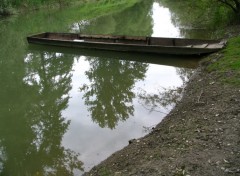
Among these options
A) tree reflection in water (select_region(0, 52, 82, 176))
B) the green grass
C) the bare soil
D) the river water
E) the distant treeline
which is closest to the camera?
the bare soil

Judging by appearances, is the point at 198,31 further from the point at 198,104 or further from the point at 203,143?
the point at 203,143

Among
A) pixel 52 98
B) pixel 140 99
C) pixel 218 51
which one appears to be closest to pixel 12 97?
pixel 52 98

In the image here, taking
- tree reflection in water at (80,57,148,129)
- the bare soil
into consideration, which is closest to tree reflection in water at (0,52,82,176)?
tree reflection in water at (80,57,148,129)

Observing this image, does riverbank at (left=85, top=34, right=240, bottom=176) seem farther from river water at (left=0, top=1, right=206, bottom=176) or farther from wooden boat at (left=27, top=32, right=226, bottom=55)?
wooden boat at (left=27, top=32, right=226, bottom=55)

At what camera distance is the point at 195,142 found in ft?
22.5

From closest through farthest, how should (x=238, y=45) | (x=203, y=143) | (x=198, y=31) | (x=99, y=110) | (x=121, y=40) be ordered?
(x=203, y=143) → (x=99, y=110) → (x=238, y=45) → (x=121, y=40) → (x=198, y=31)

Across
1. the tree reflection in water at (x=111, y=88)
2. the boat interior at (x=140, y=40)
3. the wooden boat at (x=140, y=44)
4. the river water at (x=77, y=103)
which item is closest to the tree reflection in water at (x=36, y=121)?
the river water at (x=77, y=103)

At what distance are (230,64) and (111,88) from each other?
493cm

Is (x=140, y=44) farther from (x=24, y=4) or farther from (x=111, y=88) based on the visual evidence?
(x=24, y=4)

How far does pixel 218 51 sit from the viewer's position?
14234mm

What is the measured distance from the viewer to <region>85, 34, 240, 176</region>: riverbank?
5.95 m

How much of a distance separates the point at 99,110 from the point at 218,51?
611 cm

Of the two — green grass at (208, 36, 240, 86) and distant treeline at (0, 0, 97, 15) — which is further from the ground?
distant treeline at (0, 0, 97, 15)

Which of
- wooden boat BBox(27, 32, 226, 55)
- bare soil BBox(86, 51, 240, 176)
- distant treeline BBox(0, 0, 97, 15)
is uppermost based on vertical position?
distant treeline BBox(0, 0, 97, 15)
